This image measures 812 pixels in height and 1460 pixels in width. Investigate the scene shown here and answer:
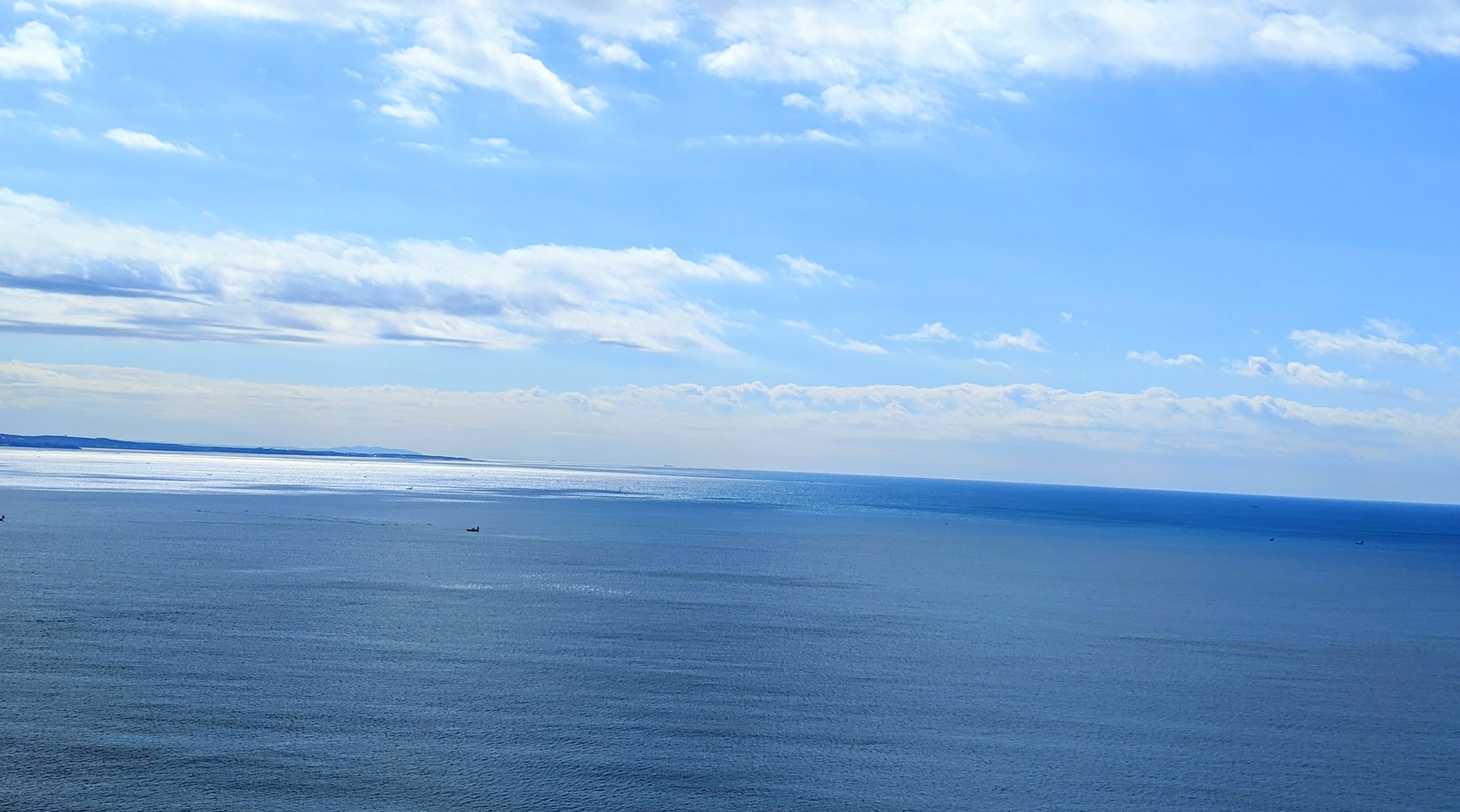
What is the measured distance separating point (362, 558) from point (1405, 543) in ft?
516

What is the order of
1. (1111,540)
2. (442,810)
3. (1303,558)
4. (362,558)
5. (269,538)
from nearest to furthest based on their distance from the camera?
(442,810), (362,558), (269,538), (1303,558), (1111,540)

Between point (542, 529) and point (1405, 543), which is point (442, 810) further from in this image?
point (1405, 543)

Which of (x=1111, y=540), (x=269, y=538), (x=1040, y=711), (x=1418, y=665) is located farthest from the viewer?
(x=1111, y=540)

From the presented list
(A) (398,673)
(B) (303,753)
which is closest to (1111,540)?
(A) (398,673)

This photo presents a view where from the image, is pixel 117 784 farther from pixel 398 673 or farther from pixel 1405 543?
pixel 1405 543

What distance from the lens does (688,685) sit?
43156 mm

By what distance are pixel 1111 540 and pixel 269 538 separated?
103070mm

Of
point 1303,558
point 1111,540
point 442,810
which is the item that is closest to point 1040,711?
point 442,810

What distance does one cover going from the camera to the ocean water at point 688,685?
3244 centimetres

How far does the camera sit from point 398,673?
4434 cm

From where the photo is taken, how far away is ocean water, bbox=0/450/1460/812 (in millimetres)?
32438

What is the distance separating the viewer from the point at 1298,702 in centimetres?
4572

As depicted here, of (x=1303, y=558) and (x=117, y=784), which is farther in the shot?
(x=1303, y=558)

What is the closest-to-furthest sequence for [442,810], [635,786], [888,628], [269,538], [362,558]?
1. [442,810]
2. [635,786]
3. [888,628]
4. [362,558]
5. [269,538]
